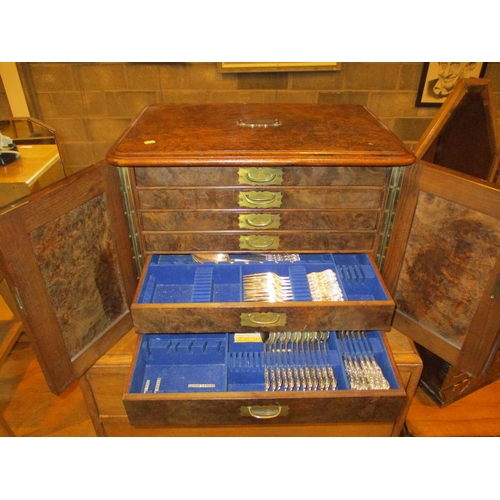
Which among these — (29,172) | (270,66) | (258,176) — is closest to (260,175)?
(258,176)

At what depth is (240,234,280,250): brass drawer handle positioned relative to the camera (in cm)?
132

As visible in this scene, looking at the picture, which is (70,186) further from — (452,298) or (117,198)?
(452,298)

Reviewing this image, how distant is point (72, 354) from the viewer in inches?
48.8

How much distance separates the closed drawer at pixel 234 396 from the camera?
1187mm

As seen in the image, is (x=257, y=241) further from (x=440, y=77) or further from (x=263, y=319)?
(x=440, y=77)

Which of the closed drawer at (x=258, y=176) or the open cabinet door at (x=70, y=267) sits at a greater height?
the closed drawer at (x=258, y=176)

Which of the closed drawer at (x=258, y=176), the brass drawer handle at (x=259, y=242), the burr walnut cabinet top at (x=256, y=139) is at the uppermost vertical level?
the burr walnut cabinet top at (x=256, y=139)

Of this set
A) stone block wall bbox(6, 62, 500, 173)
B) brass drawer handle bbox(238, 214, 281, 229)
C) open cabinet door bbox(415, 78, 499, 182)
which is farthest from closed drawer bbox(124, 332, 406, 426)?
stone block wall bbox(6, 62, 500, 173)

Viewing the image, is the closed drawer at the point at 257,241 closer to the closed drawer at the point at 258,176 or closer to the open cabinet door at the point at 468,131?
the closed drawer at the point at 258,176

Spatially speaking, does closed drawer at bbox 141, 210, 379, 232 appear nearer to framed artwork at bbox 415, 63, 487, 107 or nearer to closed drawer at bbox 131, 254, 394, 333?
closed drawer at bbox 131, 254, 394, 333

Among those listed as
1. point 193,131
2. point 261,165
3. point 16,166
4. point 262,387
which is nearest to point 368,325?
point 262,387

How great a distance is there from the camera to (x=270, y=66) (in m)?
2.41

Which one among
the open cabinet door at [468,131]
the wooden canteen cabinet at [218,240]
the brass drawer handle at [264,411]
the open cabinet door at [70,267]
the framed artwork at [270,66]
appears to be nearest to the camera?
Result: the open cabinet door at [70,267]

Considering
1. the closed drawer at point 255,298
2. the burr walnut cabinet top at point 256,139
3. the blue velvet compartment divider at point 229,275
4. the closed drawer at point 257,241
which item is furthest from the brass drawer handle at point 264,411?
the burr walnut cabinet top at point 256,139
